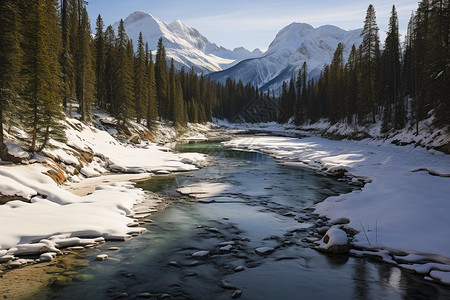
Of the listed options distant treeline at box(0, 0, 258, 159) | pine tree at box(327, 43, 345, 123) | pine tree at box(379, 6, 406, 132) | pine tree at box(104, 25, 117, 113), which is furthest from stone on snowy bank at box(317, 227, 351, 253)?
pine tree at box(327, 43, 345, 123)

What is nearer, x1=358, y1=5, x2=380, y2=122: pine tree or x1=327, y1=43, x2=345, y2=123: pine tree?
x1=358, y1=5, x2=380, y2=122: pine tree

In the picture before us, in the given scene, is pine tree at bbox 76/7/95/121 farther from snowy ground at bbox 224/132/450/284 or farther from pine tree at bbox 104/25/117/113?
snowy ground at bbox 224/132/450/284

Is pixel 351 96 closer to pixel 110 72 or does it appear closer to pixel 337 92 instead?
pixel 337 92

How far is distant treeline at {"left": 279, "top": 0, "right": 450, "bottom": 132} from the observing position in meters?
29.2

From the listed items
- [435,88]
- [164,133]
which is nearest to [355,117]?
[435,88]

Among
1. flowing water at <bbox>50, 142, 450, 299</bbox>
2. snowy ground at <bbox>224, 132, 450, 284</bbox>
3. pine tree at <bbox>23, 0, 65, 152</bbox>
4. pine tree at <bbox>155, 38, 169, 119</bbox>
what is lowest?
flowing water at <bbox>50, 142, 450, 299</bbox>

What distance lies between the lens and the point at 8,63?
1580cm

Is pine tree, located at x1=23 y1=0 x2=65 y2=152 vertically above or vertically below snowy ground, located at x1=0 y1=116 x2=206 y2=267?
above

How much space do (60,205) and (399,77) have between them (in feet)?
183

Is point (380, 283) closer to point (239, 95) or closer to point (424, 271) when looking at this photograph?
point (424, 271)

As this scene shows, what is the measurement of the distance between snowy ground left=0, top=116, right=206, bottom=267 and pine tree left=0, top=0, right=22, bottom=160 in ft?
6.95

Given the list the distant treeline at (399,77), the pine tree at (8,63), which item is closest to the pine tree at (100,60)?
the pine tree at (8,63)

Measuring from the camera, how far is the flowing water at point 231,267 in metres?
7.19

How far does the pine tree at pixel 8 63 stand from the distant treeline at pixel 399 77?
33019 mm
